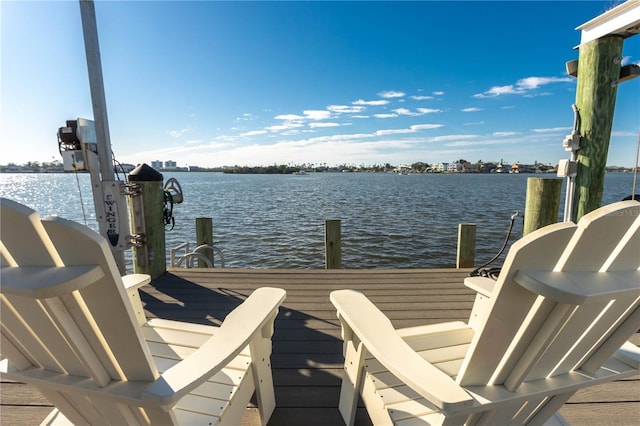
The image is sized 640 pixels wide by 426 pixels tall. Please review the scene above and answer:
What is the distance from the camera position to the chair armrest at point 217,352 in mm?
774

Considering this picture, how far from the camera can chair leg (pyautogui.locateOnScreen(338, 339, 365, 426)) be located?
134 cm

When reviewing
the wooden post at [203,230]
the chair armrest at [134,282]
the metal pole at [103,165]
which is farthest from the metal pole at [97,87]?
the chair armrest at [134,282]

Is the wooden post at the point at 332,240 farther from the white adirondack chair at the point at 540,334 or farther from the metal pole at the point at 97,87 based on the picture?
the white adirondack chair at the point at 540,334

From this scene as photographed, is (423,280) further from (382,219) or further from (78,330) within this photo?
(382,219)

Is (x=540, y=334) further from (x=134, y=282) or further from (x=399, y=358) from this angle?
(x=134, y=282)

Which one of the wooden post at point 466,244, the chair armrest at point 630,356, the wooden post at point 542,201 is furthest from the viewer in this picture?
the wooden post at point 466,244

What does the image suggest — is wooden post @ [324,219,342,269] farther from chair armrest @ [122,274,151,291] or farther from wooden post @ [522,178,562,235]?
chair armrest @ [122,274,151,291]

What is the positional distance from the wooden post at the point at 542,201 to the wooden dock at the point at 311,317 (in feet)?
3.00

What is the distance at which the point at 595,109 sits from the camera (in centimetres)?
291

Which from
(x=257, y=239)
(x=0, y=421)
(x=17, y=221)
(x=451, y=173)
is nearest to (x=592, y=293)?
(x=17, y=221)

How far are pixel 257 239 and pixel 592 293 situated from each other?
28.1 ft

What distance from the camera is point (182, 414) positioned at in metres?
1.09

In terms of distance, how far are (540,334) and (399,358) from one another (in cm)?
38

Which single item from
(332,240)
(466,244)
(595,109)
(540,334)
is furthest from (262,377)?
(595,109)
